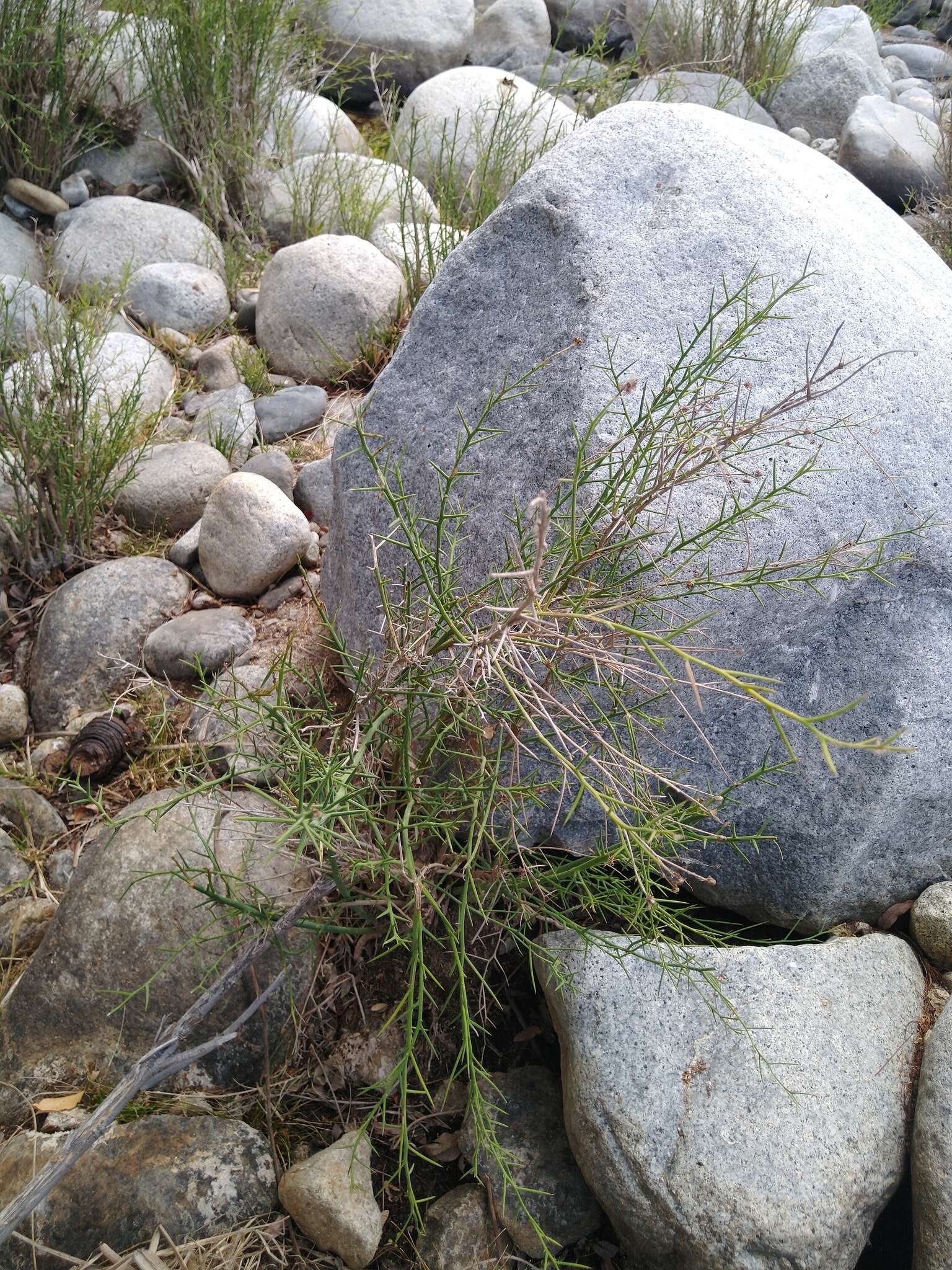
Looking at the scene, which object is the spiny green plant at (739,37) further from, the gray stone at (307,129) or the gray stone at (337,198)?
the gray stone at (337,198)

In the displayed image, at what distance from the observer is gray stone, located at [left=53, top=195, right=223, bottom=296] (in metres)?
4.05

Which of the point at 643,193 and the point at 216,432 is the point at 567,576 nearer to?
the point at 643,193

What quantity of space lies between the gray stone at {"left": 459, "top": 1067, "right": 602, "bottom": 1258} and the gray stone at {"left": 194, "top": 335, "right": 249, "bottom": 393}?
2563 mm

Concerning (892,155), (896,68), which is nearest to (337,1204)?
(892,155)

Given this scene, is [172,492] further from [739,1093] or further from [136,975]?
[739,1093]

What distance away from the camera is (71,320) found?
2.89m

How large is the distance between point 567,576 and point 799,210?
125cm

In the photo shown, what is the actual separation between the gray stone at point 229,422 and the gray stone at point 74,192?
149 centimetres

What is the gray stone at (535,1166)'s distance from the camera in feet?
6.15

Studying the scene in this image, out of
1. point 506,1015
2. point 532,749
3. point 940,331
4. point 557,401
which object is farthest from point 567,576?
point 940,331

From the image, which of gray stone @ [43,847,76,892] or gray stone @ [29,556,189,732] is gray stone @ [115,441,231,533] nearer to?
gray stone @ [29,556,189,732]

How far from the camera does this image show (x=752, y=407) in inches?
83.5

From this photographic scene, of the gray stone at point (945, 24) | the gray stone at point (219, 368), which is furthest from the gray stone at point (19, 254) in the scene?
the gray stone at point (945, 24)

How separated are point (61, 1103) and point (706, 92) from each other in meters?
5.25
